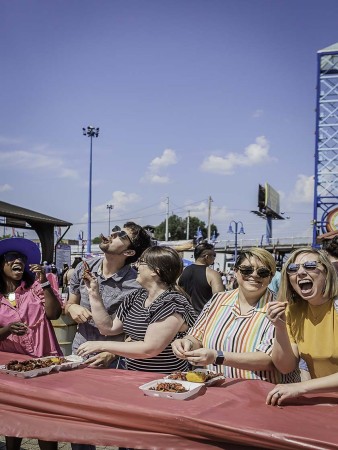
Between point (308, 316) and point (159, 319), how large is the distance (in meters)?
0.84

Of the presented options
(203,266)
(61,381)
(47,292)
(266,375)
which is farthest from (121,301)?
(203,266)

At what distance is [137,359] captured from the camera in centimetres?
292

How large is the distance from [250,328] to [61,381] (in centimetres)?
109

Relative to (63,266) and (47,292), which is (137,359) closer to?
(47,292)

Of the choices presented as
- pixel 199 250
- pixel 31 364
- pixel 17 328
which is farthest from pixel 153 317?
pixel 199 250

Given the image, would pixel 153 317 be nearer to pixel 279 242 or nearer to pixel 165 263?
pixel 165 263

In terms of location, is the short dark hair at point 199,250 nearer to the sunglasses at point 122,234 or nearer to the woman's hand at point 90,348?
the sunglasses at point 122,234

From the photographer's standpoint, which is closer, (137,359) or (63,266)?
(137,359)

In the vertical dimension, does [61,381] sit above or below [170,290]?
below

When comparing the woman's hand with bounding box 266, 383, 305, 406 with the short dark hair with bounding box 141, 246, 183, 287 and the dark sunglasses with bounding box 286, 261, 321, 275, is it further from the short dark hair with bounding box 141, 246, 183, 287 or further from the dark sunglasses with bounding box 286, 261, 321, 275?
the short dark hair with bounding box 141, 246, 183, 287

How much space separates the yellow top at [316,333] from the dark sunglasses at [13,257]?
221 cm

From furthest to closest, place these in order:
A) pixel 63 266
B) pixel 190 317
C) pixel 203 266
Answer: pixel 63 266 → pixel 203 266 → pixel 190 317

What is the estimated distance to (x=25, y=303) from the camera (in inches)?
145

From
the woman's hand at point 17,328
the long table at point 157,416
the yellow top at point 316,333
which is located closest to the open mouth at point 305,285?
the yellow top at point 316,333
